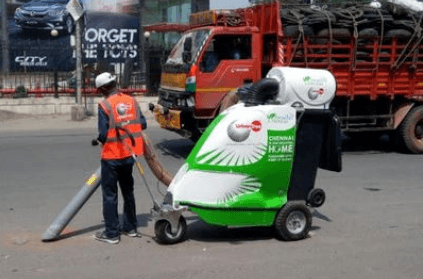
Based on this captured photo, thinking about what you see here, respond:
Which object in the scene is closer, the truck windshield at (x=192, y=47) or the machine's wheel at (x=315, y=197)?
the machine's wheel at (x=315, y=197)

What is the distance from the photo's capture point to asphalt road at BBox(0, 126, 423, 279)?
5473 mm

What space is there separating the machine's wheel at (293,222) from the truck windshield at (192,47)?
5358 mm

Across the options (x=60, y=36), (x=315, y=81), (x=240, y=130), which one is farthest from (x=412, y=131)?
(x=60, y=36)

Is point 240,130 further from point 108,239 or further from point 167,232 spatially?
point 108,239

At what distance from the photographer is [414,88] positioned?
39.8 ft

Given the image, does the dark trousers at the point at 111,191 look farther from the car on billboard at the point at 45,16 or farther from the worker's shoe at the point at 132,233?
the car on billboard at the point at 45,16

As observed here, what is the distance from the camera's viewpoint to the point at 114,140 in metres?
6.17

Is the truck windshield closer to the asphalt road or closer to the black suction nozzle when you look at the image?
the asphalt road

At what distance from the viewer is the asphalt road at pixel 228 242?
5.47 m

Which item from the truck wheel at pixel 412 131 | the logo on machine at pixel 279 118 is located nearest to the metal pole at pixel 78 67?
the truck wheel at pixel 412 131

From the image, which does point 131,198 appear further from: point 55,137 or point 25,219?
point 55,137

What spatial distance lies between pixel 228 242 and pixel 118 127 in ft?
4.81

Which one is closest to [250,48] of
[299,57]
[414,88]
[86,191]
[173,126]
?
[299,57]

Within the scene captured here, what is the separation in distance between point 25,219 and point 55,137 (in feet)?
25.5
